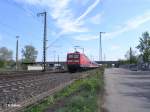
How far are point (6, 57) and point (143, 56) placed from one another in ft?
195

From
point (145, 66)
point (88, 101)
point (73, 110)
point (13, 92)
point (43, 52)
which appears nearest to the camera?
point (73, 110)

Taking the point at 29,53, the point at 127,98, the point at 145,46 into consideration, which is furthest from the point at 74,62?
the point at 29,53

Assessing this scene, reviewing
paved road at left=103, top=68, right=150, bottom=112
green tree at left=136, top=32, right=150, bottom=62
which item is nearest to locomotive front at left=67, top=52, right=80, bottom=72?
paved road at left=103, top=68, right=150, bottom=112

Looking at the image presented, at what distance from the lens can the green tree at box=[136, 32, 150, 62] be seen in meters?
132

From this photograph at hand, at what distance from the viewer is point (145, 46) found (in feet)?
443

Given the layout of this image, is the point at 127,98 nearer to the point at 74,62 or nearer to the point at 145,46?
the point at 74,62

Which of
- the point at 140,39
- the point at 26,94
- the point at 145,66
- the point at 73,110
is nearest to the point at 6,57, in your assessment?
the point at 140,39

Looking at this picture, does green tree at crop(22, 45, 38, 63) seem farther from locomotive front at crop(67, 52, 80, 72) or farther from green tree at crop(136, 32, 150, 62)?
locomotive front at crop(67, 52, 80, 72)

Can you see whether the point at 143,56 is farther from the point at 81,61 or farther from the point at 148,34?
the point at 81,61

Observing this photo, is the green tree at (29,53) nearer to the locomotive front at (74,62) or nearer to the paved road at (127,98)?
the locomotive front at (74,62)

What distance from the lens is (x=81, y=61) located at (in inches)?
2798

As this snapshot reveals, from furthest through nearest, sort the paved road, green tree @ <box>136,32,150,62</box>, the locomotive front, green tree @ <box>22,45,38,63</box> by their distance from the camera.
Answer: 1. green tree @ <box>22,45,38,63</box>
2. green tree @ <box>136,32,150,62</box>
3. the locomotive front
4. the paved road

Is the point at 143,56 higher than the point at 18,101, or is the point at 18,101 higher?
the point at 143,56

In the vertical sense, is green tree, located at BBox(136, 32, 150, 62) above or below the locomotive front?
above
